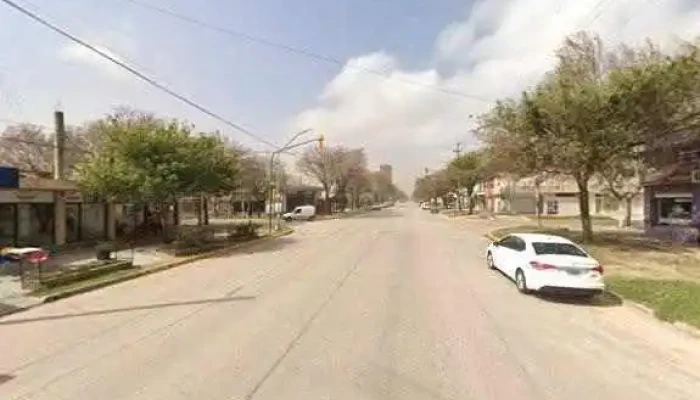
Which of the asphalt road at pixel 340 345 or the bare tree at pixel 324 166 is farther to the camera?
the bare tree at pixel 324 166

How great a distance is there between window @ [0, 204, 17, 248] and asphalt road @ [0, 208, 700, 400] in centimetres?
1135

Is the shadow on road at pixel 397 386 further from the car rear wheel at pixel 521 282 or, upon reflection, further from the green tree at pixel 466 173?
the green tree at pixel 466 173

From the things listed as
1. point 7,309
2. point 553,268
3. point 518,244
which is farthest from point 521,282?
point 7,309

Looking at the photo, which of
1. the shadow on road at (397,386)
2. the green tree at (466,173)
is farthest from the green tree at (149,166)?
the green tree at (466,173)

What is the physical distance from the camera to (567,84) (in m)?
26.7

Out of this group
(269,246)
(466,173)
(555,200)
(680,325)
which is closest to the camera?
(680,325)

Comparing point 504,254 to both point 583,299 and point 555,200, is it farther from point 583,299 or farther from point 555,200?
point 555,200

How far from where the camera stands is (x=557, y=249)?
16.3 metres

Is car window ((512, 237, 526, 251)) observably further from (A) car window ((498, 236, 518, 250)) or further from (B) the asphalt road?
(B) the asphalt road

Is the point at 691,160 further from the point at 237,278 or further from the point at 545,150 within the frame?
the point at 237,278

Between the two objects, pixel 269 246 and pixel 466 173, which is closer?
pixel 269 246

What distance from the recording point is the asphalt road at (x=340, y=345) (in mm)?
7660

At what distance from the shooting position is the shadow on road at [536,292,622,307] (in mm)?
14733

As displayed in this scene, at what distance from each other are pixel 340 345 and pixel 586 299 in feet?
26.9
